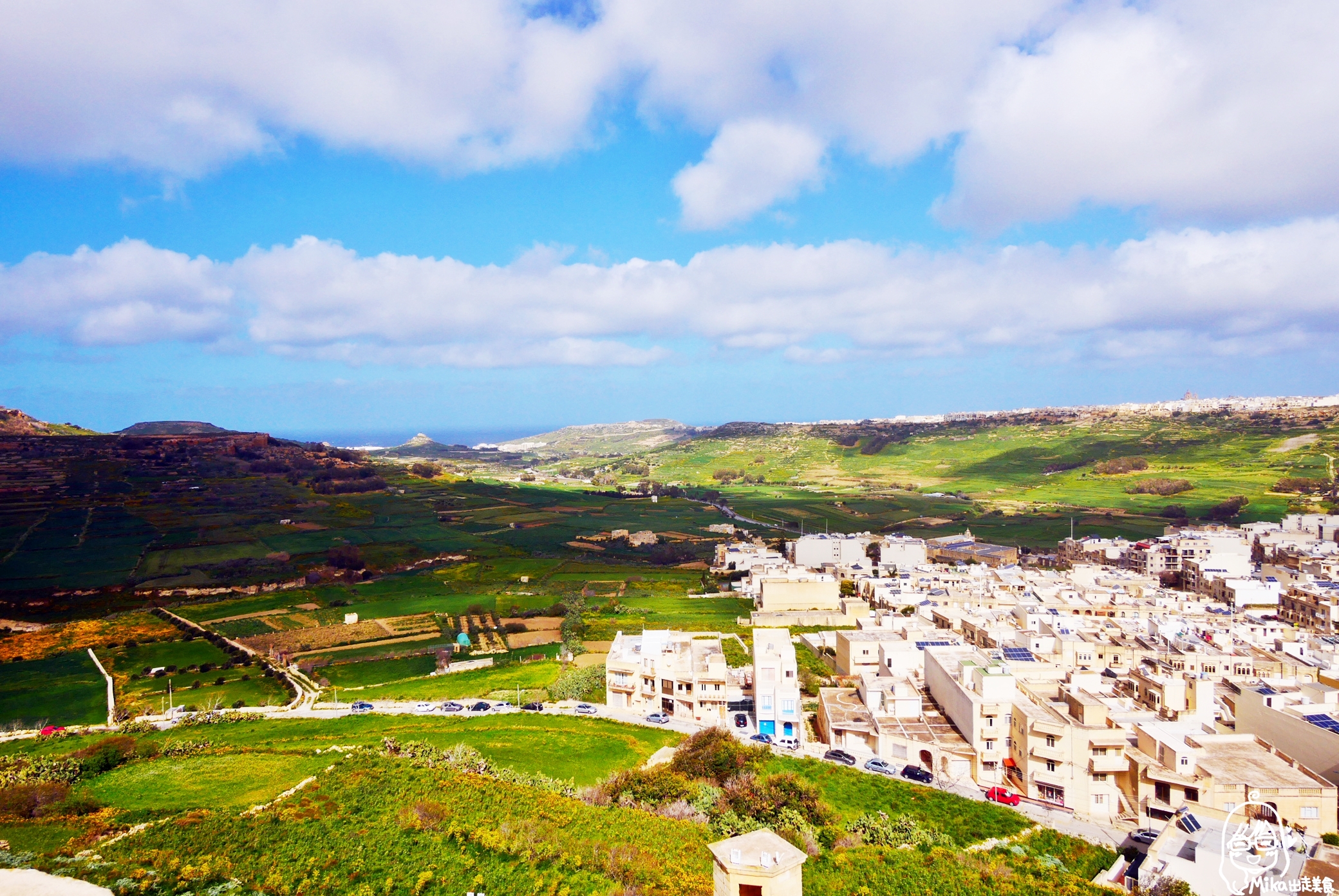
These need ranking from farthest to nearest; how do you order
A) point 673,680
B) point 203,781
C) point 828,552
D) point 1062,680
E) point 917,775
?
point 828,552, point 673,680, point 1062,680, point 917,775, point 203,781

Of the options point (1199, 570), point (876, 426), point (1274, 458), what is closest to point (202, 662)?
point (1199, 570)

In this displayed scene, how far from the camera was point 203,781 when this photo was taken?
19594mm

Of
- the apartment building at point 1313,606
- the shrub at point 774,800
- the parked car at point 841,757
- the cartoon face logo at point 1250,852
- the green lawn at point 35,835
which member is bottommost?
the apartment building at point 1313,606

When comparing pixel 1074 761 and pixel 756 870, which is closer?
pixel 756 870

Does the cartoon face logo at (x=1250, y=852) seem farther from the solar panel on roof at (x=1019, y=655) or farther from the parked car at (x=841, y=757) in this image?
the solar panel on roof at (x=1019, y=655)

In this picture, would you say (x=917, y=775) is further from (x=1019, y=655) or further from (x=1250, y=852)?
(x=1019, y=655)

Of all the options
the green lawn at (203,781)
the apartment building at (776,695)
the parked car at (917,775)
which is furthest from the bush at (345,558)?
the parked car at (917,775)

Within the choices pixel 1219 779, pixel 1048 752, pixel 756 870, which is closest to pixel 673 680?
pixel 1048 752

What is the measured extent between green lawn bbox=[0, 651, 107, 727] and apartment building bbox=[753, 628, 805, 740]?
80.9 feet

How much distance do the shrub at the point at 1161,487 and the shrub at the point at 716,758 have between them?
283 feet

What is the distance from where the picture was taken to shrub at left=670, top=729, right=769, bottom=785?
2022 cm

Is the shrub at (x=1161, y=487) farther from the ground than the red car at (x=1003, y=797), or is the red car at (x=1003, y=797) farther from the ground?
the shrub at (x=1161, y=487)

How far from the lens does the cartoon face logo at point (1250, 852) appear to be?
1232 cm

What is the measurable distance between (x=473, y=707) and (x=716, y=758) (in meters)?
11.5
